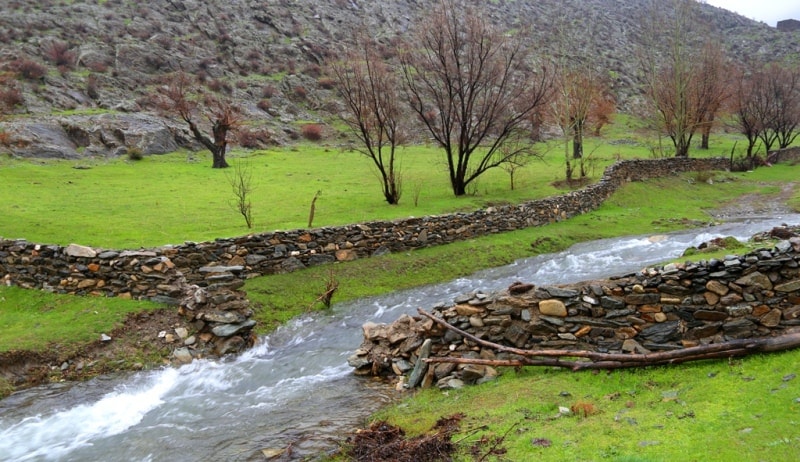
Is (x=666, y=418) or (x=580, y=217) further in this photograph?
(x=580, y=217)

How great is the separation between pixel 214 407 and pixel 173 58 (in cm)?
6720

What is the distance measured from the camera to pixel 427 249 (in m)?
20.0

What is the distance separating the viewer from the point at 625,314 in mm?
8531

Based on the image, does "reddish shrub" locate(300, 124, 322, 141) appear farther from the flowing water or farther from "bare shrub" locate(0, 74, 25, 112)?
the flowing water

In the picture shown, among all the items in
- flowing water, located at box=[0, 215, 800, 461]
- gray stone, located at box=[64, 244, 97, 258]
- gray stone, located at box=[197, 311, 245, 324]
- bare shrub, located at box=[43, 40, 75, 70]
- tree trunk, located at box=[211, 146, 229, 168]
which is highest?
bare shrub, located at box=[43, 40, 75, 70]

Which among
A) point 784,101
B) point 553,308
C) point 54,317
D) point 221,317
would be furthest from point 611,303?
point 784,101

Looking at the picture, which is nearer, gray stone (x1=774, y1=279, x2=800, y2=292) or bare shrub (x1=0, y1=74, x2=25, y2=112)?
gray stone (x1=774, y1=279, x2=800, y2=292)

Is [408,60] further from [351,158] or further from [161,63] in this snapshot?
[161,63]

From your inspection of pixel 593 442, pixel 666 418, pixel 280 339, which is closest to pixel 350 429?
pixel 593 442

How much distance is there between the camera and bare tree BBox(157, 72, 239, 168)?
37344mm

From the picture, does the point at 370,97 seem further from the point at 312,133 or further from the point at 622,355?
the point at 312,133

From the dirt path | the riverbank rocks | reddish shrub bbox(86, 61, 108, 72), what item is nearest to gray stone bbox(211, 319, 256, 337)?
the riverbank rocks

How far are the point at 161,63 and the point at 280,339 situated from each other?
62.3m

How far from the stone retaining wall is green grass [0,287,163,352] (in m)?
0.38
